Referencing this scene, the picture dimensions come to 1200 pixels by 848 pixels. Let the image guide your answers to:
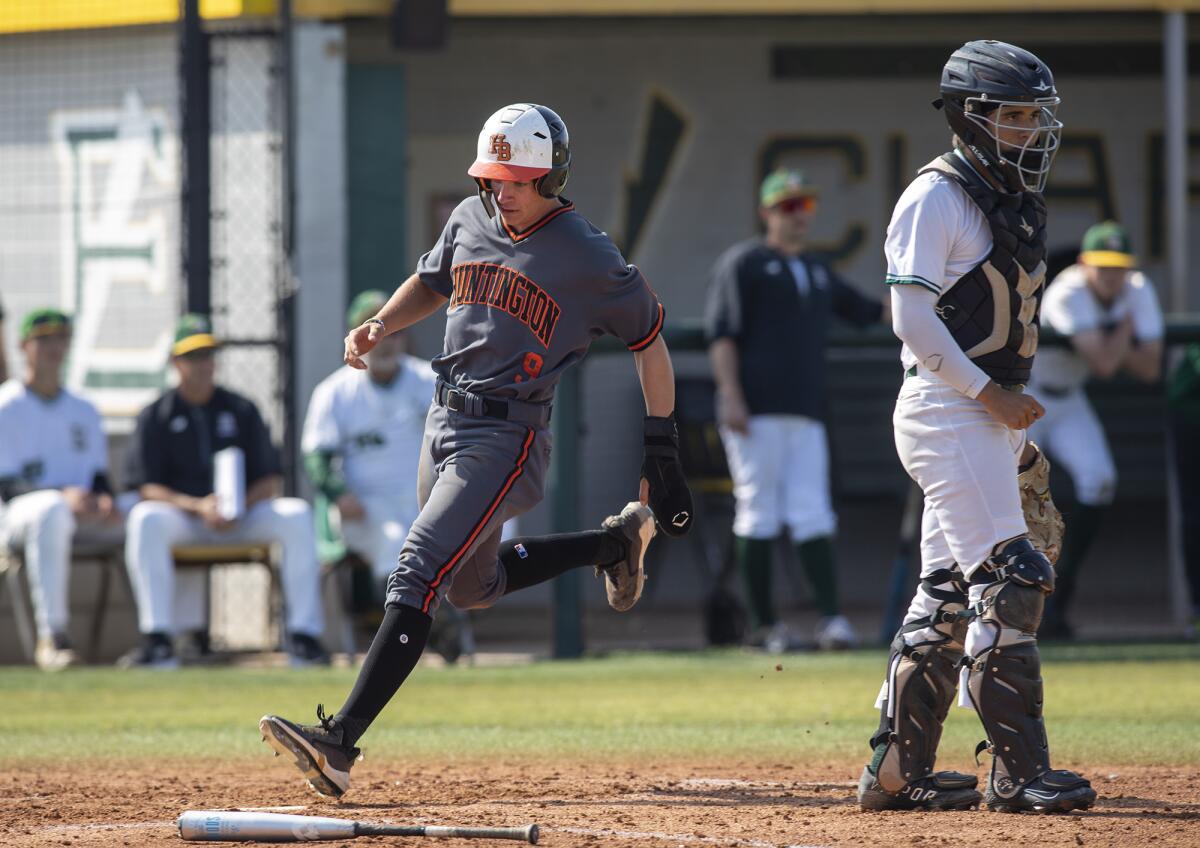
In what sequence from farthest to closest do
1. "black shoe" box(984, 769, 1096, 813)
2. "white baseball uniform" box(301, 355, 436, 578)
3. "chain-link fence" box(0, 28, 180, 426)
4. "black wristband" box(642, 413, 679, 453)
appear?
"chain-link fence" box(0, 28, 180, 426)
"white baseball uniform" box(301, 355, 436, 578)
"black wristband" box(642, 413, 679, 453)
"black shoe" box(984, 769, 1096, 813)

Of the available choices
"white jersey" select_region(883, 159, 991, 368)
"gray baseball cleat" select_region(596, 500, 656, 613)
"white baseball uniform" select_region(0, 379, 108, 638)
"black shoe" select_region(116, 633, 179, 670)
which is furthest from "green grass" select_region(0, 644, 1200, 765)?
"white jersey" select_region(883, 159, 991, 368)

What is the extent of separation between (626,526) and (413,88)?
749cm

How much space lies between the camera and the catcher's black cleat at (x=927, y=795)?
4.80 metres

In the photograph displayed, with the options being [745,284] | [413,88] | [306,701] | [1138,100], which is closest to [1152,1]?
[1138,100]

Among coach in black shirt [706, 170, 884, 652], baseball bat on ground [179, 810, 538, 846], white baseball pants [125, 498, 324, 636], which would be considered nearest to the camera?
baseball bat on ground [179, 810, 538, 846]

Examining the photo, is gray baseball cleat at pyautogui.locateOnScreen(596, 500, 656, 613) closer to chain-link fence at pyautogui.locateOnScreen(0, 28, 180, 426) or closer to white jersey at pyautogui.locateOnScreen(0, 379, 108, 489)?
white jersey at pyautogui.locateOnScreen(0, 379, 108, 489)

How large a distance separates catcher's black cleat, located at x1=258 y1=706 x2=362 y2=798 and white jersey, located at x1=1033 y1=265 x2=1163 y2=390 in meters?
6.01

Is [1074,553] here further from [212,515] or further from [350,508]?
[212,515]

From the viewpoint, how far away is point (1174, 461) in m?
10.2

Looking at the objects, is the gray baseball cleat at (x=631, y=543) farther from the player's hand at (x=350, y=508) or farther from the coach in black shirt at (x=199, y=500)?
the coach in black shirt at (x=199, y=500)

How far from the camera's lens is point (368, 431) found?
973 cm

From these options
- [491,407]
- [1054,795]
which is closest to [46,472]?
[491,407]

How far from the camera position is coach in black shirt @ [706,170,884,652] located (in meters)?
9.52

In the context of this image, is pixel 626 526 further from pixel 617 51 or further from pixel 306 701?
pixel 617 51
